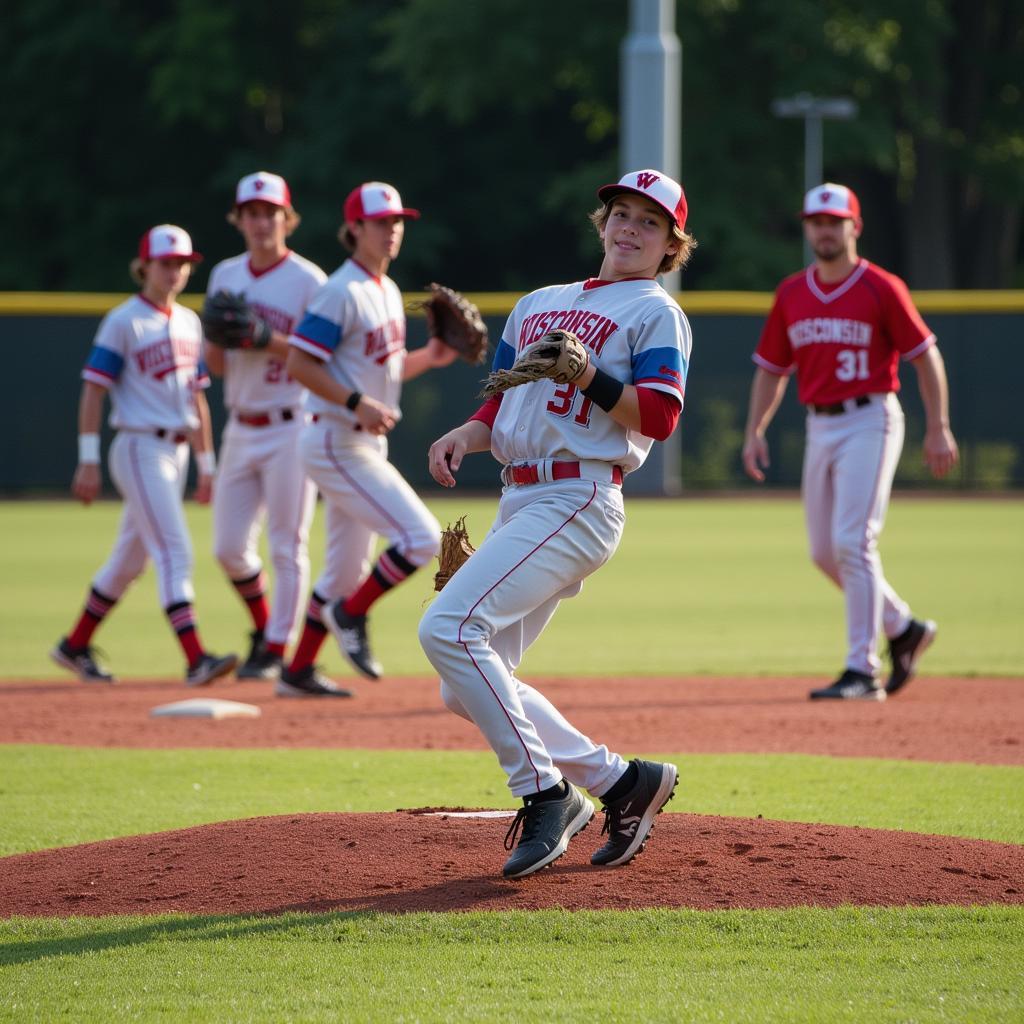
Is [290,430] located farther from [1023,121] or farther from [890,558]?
[1023,121]

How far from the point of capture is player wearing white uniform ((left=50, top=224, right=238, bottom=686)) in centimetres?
852

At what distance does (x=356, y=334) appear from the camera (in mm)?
7875

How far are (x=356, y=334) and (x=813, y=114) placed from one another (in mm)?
22355

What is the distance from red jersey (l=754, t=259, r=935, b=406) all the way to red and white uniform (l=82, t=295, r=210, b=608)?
10.00 feet

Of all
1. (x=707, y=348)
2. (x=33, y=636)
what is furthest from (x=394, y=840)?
(x=707, y=348)

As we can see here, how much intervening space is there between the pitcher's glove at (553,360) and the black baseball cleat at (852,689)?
4.26m

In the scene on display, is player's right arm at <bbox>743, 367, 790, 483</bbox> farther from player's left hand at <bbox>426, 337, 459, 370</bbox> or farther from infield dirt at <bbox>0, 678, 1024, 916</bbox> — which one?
infield dirt at <bbox>0, 678, 1024, 916</bbox>

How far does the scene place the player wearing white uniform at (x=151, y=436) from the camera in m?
8.52

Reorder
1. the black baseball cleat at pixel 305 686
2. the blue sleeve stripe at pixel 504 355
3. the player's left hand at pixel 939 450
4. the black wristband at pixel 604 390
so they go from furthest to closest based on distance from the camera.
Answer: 1. the black baseball cleat at pixel 305 686
2. the player's left hand at pixel 939 450
3. the blue sleeve stripe at pixel 504 355
4. the black wristband at pixel 604 390

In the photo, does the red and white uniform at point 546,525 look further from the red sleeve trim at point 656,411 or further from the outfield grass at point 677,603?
the outfield grass at point 677,603

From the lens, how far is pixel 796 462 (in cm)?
2300

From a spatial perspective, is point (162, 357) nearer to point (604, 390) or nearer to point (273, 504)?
point (273, 504)

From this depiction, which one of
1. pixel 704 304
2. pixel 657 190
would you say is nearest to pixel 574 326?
pixel 657 190

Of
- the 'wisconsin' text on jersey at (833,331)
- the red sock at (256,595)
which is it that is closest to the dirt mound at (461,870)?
the 'wisconsin' text on jersey at (833,331)
